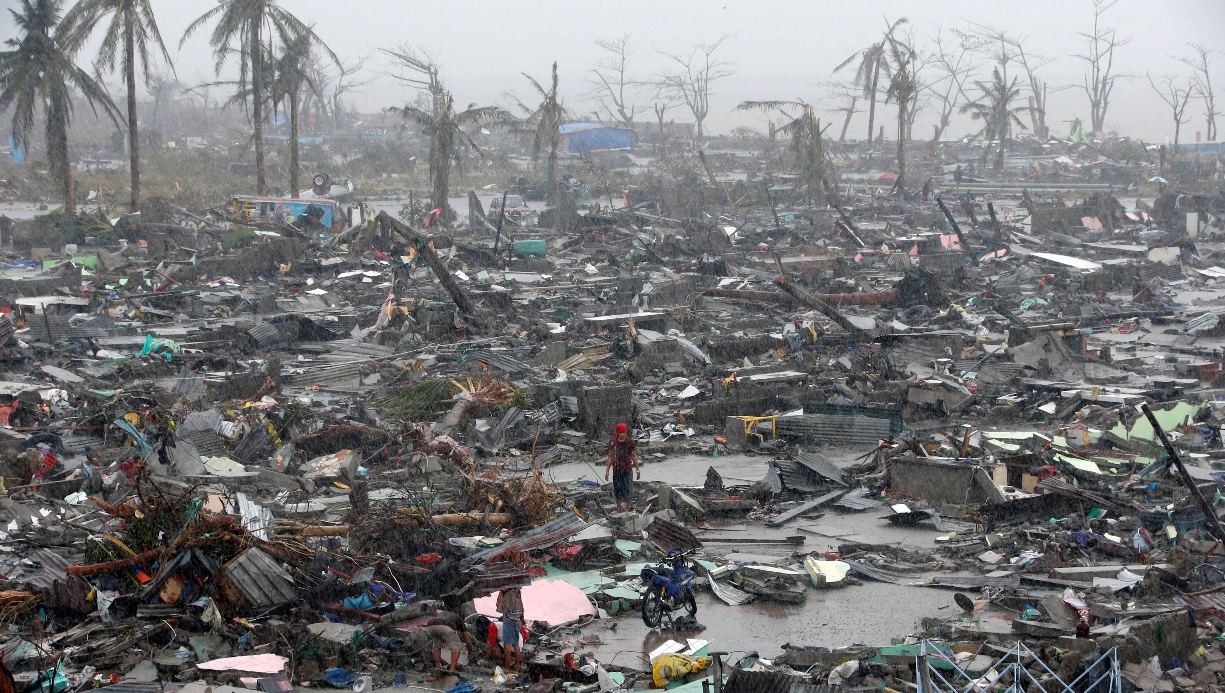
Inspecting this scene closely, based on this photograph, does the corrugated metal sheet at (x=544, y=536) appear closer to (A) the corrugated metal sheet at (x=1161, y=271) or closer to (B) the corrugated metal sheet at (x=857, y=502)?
(B) the corrugated metal sheet at (x=857, y=502)

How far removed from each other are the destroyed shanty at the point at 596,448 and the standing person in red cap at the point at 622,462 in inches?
1.6

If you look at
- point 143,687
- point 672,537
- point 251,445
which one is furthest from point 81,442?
point 672,537

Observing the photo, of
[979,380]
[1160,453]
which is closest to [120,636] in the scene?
[1160,453]

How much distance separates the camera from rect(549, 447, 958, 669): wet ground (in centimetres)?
679

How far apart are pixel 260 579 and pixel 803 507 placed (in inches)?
193

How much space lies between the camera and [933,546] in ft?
28.2

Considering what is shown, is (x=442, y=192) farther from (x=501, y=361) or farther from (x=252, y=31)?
(x=501, y=361)

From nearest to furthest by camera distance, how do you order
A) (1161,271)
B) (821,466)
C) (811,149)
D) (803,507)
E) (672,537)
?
(672,537) < (803,507) < (821,466) < (1161,271) < (811,149)

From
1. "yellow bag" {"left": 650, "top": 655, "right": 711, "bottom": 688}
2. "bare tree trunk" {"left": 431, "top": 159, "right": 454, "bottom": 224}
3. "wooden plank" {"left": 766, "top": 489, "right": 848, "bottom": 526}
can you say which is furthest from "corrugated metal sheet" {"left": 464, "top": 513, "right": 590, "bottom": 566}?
"bare tree trunk" {"left": 431, "top": 159, "right": 454, "bottom": 224}

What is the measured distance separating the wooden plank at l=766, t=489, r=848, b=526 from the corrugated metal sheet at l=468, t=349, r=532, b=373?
563 cm

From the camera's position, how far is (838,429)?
11719mm

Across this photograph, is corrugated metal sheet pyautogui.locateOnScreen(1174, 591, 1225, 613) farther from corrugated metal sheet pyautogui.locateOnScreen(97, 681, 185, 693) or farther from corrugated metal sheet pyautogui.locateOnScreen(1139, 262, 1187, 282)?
corrugated metal sheet pyautogui.locateOnScreen(1139, 262, 1187, 282)

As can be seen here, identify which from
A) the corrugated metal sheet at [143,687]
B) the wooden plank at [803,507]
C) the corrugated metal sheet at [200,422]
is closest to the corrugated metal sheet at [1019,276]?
the wooden plank at [803,507]

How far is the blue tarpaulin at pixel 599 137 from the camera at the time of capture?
1816 inches
